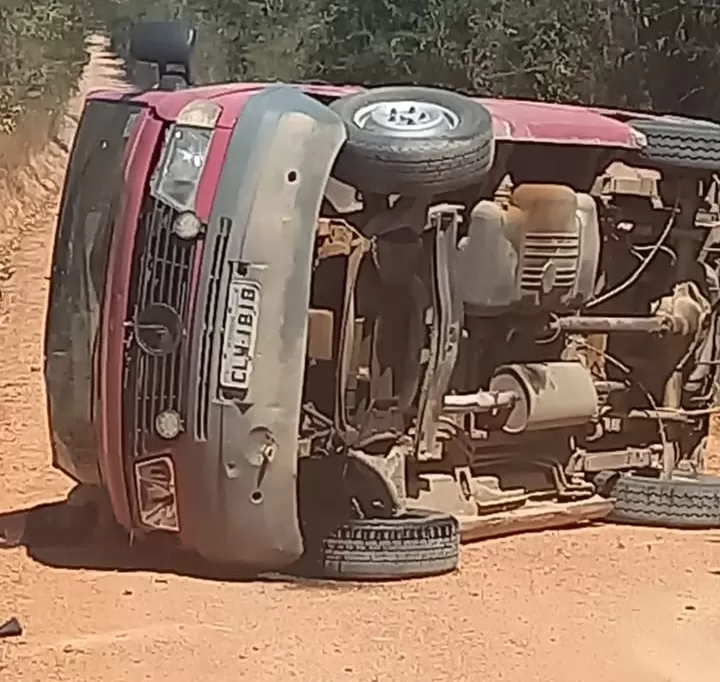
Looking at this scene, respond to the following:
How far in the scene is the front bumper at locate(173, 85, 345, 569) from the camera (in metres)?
6.32

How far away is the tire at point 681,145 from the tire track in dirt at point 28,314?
119 inches

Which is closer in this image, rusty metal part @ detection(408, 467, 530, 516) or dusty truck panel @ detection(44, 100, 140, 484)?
dusty truck panel @ detection(44, 100, 140, 484)

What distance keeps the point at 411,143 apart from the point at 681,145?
163 cm

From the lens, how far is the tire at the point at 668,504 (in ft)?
25.3

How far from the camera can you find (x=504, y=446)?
762cm

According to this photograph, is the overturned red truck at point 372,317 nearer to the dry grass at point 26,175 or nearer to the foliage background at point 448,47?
the foliage background at point 448,47

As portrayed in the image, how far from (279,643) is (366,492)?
109 centimetres

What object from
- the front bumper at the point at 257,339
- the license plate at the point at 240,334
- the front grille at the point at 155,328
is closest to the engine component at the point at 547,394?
the front bumper at the point at 257,339

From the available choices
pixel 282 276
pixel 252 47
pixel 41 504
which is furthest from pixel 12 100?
pixel 282 276

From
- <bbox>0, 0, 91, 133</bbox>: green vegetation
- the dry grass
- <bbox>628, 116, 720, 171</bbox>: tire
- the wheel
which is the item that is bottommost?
the dry grass

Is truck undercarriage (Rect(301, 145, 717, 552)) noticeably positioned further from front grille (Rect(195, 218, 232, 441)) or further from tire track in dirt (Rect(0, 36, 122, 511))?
tire track in dirt (Rect(0, 36, 122, 511))

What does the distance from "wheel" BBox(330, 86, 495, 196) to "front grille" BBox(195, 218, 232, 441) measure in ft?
1.81

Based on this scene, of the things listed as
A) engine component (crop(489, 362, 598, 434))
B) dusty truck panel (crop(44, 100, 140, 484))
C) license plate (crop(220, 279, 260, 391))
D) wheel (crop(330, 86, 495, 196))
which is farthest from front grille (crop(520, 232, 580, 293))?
dusty truck panel (crop(44, 100, 140, 484))

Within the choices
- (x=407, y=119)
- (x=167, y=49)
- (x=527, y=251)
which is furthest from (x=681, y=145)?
(x=167, y=49)
